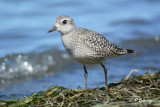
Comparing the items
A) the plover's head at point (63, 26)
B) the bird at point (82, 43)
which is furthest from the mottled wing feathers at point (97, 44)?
the plover's head at point (63, 26)

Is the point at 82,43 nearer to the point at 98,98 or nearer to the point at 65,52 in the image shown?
the point at 98,98

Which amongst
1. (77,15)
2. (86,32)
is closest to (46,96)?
(86,32)

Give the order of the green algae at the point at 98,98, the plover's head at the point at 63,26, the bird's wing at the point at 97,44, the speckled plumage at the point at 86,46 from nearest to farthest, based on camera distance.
Answer: the green algae at the point at 98,98
the speckled plumage at the point at 86,46
the bird's wing at the point at 97,44
the plover's head at the point at 63,26

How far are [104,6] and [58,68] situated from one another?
7429 mm

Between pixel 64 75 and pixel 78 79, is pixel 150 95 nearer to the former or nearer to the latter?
pixel 78 79

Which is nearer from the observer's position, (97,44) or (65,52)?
(97,44)

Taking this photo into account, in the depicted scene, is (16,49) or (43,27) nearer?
(16,49)

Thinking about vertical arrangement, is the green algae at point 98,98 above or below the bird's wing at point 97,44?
below

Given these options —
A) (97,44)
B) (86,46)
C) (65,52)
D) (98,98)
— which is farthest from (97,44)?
(65,52)

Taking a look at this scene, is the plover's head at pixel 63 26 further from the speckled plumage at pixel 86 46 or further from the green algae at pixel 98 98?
the green algae at pixel 98 98

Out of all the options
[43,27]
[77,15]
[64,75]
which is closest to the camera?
[64,75]

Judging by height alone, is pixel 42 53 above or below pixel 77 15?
below

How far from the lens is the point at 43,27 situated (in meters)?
13.8

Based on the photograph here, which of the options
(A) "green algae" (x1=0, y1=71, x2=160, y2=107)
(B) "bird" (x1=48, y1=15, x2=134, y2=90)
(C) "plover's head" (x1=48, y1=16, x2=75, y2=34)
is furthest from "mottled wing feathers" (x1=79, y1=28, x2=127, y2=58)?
(A) "green algae" (x1=0, y1=71, x2=160, y2=107)
